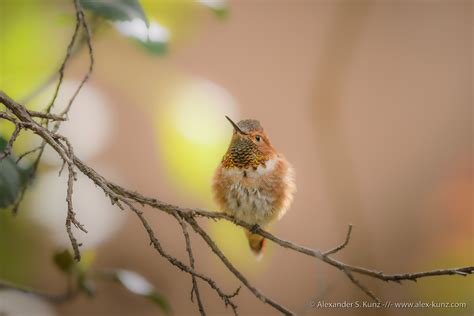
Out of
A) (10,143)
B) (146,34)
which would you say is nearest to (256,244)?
(146,34)

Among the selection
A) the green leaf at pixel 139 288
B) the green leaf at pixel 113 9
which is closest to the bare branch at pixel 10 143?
the green leaf at pixel 113 9

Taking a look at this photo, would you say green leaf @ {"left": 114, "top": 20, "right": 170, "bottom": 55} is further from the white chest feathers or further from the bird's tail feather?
the bird's tail feather

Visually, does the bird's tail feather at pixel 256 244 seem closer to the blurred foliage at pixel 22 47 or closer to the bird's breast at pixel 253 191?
the bird's breast at pixel 253 191

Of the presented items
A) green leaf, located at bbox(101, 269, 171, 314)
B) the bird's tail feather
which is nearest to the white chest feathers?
the bird's tail feather

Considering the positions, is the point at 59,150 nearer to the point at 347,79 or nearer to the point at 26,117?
the point at 26,117

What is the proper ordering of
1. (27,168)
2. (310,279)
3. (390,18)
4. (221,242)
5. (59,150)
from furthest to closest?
1. (390,18)
2. (310,279)
3. (221,242)
4. (27,168)
5. (59,150)

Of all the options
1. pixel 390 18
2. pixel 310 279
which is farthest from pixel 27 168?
pixel 390 18

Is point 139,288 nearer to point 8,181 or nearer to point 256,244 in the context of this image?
point 8,181

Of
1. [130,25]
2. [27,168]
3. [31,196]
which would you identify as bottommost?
[27,168]
